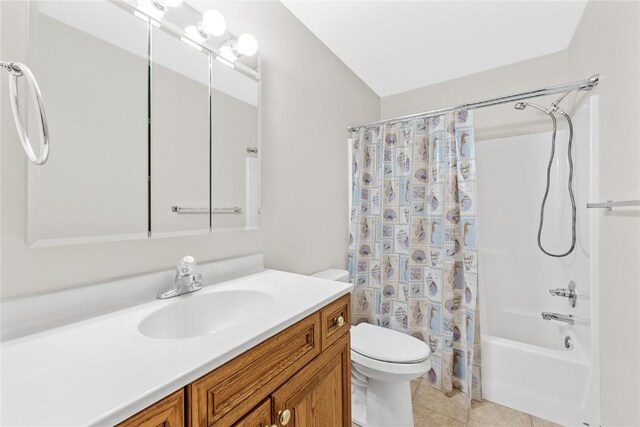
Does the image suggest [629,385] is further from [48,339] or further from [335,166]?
[48,339]

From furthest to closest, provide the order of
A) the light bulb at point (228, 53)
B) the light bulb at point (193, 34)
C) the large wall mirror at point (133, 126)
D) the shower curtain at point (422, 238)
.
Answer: the shower curtain at point (422, 238) < the light bulb at point (228, 53) < the light bulb at point (193, 34) < the large wall mirror at point (133, 126)

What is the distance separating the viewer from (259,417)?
0.69m

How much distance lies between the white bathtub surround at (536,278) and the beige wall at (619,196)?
0.11m

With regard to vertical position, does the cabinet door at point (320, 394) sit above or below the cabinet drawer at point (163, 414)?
below

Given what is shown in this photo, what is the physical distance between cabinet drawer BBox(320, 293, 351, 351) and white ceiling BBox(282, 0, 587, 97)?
162 cm

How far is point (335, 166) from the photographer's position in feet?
6.76

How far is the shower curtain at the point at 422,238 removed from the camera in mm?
1711

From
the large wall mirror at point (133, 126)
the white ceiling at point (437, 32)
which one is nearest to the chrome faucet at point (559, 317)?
the white ceiling at point (437, 32)

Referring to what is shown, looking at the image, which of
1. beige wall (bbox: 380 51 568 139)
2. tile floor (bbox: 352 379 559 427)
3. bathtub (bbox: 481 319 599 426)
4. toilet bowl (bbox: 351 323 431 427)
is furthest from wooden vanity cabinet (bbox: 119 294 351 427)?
beige wall (bbox: 380 51 568 139)

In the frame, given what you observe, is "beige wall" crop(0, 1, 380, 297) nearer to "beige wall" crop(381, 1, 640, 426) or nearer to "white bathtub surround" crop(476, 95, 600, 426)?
"white bathtub surround" crop(476, 95, 600, 426)

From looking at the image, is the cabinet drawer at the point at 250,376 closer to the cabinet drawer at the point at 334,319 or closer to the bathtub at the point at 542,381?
the cabinet drawer at the point at 334,319

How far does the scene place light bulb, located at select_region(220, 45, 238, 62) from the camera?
1.22 m

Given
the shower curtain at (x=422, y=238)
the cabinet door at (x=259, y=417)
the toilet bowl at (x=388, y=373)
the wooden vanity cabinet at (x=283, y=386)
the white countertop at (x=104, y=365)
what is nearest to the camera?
the white countertop at (x=104, y=365)

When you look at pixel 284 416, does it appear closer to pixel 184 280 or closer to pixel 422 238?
pixel 184 280
